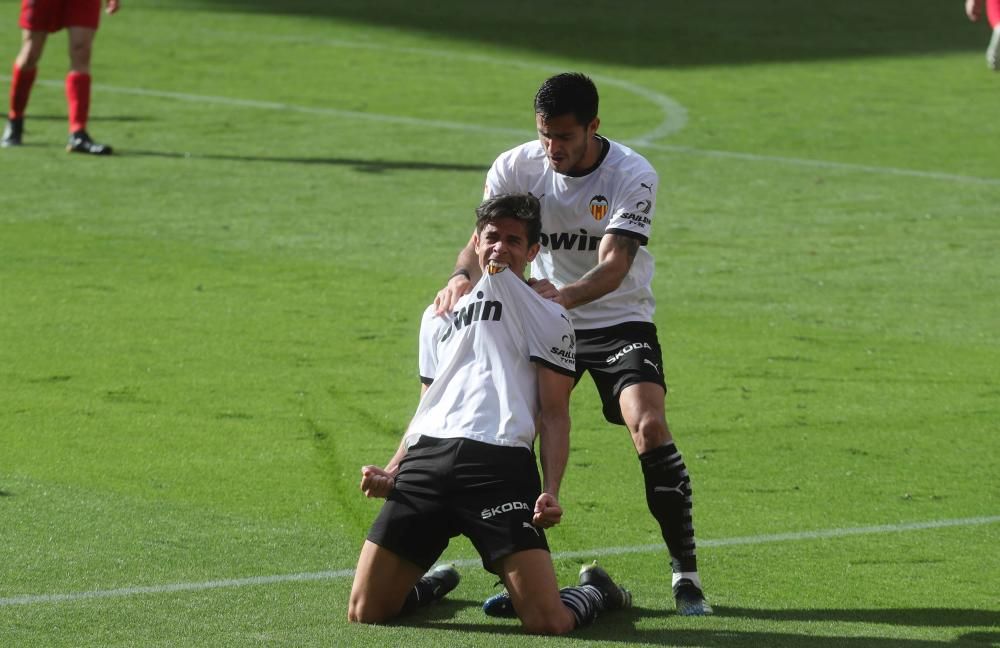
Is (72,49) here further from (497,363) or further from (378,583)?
(378,583)

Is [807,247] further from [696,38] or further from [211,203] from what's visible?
[696,38]

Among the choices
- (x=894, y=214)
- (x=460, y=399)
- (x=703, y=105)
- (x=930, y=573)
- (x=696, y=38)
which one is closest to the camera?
(x=460, y=399)

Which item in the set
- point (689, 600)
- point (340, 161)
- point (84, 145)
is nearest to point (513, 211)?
point (689, 600)

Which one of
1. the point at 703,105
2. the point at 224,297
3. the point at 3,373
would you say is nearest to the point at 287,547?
the point at 3,373

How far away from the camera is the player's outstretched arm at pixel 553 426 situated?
5816 millimetres

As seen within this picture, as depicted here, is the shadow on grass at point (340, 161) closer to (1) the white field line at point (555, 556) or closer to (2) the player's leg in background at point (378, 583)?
(1) the white field line at point (555, 556)

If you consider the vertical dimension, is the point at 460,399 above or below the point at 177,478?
above

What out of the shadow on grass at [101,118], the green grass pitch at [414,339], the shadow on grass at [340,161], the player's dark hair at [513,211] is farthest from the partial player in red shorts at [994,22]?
the player's dark hair at [513,211]

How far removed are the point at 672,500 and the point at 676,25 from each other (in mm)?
19068

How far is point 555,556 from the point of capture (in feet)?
22.4

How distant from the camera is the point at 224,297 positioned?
36.2 ft

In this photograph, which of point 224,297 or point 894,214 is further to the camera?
point 894,214

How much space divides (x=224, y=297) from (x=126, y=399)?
220 cm

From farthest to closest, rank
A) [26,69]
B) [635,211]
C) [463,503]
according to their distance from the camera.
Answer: [26,69] → [635,211] → [463,503]
